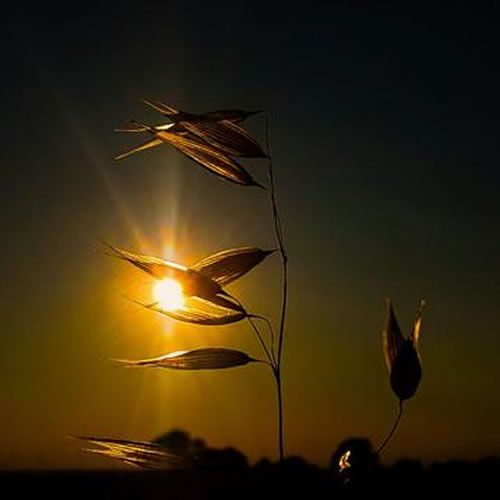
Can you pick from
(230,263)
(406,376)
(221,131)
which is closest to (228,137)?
(221,131)

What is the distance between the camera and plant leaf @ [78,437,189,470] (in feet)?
4.09

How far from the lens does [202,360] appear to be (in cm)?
136

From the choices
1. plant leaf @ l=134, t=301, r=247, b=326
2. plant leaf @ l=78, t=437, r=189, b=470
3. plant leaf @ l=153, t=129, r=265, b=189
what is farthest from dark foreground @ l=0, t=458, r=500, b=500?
plant leaf @ l=153, t=129, r=265, b=189

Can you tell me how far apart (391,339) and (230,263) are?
0.88 feet

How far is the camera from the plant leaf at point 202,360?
1316 millimetres

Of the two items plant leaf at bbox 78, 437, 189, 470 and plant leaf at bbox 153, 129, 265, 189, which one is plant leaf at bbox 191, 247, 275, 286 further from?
plant leaf at bbox 78, 437, 189, 470

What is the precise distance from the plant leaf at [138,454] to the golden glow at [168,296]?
0.75ft

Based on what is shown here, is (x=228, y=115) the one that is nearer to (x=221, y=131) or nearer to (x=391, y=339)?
(x=221, y=131)

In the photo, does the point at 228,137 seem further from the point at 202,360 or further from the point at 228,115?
the point at 202,360

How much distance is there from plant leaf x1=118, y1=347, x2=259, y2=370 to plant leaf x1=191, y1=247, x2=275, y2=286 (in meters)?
0.11

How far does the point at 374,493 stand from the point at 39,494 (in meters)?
1.72

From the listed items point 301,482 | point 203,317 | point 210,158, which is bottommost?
point 301,482

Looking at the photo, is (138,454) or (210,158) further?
(210,158)

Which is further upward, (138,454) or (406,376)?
(406,376)
